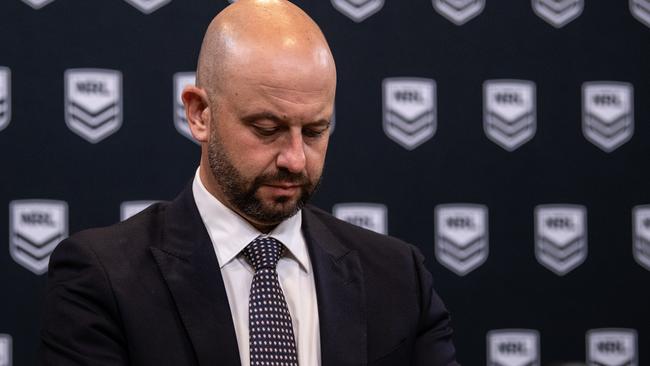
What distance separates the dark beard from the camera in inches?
47.9

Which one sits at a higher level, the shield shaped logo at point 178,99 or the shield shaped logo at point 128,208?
the shield shaped logo at point 178,99

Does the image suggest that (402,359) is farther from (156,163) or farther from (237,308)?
(156,163)

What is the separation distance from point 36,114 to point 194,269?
0.66 metres

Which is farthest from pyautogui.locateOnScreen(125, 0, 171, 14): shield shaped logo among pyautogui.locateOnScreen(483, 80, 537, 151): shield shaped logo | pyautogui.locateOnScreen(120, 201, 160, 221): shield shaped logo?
pyautogui.locateOnScreen(483, 80, 537, 151): shield shaped logo

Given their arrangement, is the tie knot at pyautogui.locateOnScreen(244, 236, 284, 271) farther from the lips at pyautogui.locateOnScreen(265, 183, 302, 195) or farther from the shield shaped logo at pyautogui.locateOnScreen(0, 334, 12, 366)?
the shield shaped logo at pyautogui.locateOnScreen(0, 334, 12, 366)

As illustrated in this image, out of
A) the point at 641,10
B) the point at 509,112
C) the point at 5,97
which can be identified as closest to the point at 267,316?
the point at 5,97

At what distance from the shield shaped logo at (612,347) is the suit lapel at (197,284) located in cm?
106

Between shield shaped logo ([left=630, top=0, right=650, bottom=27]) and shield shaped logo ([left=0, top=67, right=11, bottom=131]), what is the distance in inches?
52.2

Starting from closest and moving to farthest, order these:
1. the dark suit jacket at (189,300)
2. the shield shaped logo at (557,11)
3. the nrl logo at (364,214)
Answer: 1. the dark suit jacket at (189,300)
2. the nrl logo at (364,214)
3. the shield shaped logo at (557,11)

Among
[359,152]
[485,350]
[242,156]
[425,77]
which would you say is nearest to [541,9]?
[425,77]

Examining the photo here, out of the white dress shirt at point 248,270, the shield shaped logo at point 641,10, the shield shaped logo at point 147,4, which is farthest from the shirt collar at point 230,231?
the shield shaped logo at point 641,10

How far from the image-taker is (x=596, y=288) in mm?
1986

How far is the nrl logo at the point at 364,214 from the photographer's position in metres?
1.86

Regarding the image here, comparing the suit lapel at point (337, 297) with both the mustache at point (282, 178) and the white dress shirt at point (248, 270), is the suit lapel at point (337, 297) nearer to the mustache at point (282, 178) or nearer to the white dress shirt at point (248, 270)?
the white dress shirt at point (248, 270)
